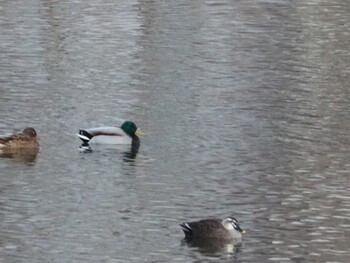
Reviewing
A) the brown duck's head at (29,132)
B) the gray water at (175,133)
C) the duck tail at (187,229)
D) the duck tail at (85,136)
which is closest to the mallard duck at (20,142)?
the brown duck's head at (29,132)

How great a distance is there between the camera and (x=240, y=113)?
78.1 feet

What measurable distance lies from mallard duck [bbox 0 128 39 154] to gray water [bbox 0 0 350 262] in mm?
305

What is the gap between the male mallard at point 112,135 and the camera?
2111cm

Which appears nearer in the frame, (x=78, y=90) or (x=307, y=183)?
(x=307, y=183)

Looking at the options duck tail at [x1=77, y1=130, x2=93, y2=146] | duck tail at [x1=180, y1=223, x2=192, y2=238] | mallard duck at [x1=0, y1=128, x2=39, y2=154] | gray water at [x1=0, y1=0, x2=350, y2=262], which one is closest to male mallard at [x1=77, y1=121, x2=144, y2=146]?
duck tail at [x1=77, y1=130, x2=93, y2=146]

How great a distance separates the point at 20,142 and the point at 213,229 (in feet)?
18.1

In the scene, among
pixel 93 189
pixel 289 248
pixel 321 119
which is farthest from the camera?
pixel 321 119

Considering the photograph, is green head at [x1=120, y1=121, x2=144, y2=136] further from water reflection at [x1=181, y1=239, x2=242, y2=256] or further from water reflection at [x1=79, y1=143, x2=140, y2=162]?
water reflection at [x1=181, y1=239, x2=242, y2=256]

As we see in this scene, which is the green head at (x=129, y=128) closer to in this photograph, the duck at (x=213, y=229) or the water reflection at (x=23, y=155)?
the water reflection at (x=23, y=155)

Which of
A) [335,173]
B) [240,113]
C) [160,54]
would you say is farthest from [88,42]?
[335,173]

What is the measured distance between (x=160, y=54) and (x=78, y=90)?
508cm

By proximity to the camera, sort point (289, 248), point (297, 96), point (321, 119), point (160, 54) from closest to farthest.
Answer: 1. point (289, 248)
2. point (321, 119)
3. point (297, 96)
4. point (160, 54)

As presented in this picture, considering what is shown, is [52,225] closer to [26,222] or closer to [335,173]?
[26,222]

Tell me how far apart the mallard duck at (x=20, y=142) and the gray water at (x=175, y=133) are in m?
0.30
